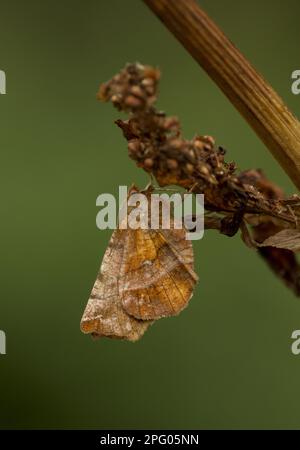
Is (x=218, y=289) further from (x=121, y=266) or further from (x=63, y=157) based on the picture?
(x=121, y=266)

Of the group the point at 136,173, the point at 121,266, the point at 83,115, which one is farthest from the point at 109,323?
the point at 83,115

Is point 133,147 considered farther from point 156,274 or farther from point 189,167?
point 156,274

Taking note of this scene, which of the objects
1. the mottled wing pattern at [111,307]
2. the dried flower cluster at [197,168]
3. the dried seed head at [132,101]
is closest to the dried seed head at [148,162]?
the dried flower cluster at [197,168]

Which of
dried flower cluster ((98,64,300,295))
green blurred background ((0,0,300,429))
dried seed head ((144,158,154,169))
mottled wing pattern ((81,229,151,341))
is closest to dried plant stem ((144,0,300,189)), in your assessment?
dried flower cluster ((98,64,300,295))

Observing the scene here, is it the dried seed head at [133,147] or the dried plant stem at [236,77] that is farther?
the dried seed head at [133,147]

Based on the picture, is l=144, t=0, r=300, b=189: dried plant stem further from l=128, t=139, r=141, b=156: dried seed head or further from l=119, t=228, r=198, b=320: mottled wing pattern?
l=119, t=228, r=198, b=320: mottled wing pattern

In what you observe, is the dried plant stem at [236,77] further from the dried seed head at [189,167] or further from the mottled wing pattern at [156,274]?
Answer: the mottled wing pattern at [156,274]
